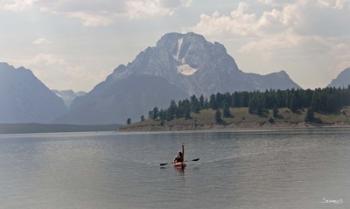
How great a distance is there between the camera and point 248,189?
91.1 m

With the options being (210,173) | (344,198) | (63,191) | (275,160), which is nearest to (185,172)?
(210,173)

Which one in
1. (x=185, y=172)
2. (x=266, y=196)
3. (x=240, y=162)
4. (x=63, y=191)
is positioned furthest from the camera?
(x=240, y=162)

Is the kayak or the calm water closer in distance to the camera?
the calm water

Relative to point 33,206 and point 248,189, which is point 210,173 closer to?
point 248,189

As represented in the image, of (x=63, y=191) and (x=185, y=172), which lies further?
(x=185, y=172)

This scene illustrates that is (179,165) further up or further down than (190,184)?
further up

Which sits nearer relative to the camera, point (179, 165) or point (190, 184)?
point (190, 184)

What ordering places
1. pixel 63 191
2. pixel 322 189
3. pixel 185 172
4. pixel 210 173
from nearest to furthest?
pixel 322 189 → pixel 63 191 → pixel 210 173 → pixel 185 172

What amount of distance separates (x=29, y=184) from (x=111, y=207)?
120ft

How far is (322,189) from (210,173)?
35.1m

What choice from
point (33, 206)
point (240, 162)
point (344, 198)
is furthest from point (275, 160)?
point (33, 206)

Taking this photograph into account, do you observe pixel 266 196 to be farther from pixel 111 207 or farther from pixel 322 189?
pixel 111 207

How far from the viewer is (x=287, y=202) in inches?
3059

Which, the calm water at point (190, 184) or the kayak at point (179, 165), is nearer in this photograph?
the calm water at point (190, 184)
